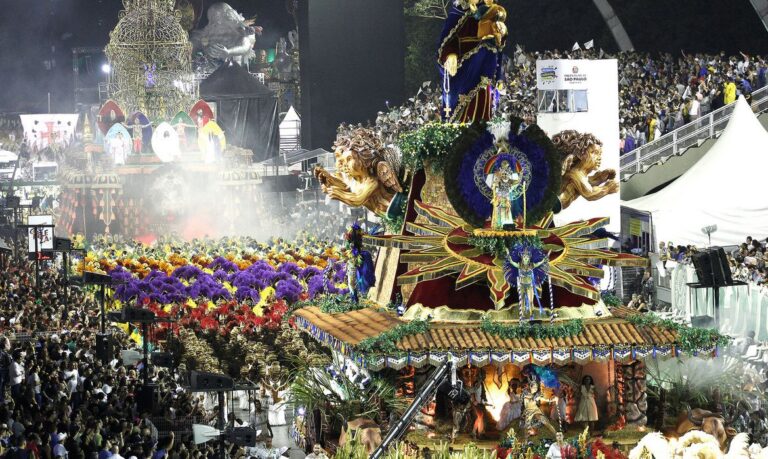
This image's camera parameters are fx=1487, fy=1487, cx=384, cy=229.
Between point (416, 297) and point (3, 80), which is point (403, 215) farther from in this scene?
point (3, 80)

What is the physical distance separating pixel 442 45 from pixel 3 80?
61.3 metres

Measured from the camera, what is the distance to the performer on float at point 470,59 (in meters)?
28.3

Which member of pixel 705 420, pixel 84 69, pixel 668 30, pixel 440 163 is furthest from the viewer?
pixel 84 69

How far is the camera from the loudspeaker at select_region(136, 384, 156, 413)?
25250mm

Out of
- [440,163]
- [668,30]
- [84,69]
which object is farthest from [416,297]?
[84,69]

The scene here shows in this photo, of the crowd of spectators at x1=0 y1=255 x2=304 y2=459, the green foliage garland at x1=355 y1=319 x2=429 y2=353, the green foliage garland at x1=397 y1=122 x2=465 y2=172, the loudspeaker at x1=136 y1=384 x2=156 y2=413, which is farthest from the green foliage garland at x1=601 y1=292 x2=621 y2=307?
the loudspeaker at x1=136 y1=384 x2=156 y2=413

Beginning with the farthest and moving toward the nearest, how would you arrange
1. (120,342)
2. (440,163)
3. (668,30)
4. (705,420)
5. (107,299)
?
1. (668,30)
2. (107,299)
3. (120,342)
4. (440,163)
5. (705,420)

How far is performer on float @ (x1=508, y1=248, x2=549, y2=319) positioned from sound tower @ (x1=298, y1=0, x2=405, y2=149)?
123ft

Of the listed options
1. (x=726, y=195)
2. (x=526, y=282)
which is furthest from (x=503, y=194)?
(x=726, y=195)

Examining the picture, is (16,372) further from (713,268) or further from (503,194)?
(713,268)

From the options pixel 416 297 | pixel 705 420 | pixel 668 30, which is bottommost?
pixel 705 420

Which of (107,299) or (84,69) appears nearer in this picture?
(107,299)

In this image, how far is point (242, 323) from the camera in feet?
114

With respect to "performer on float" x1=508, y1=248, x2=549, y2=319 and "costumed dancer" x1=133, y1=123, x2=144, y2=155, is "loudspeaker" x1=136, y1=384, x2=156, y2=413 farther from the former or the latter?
"costumed dancer" x1=133, y1=123, x2=144, y2=155
